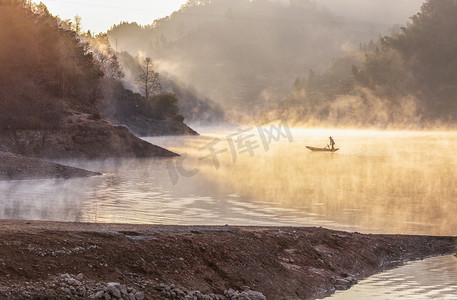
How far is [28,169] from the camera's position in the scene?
43.9m

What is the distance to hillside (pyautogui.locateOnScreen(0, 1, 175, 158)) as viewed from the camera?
192ft

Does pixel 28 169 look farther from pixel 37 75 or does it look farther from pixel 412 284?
pixel 412 284

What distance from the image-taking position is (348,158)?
8094 centimetres

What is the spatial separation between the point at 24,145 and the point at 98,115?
37.4 ft

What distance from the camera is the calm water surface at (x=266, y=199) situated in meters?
28.2

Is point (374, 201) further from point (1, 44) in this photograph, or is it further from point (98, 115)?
point (1, 44)

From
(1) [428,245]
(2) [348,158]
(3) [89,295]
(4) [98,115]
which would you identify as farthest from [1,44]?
(3) [89,295]

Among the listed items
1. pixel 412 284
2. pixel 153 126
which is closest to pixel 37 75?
pixel 412 284

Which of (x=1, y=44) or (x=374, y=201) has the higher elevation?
(x=1, y=44)

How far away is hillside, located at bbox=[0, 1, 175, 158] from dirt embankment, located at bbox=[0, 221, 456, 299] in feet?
129

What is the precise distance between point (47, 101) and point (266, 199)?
31.1m

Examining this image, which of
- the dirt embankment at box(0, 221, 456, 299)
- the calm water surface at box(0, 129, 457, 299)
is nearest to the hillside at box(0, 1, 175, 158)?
the calm water surface at box(0, 129, 457, 299)

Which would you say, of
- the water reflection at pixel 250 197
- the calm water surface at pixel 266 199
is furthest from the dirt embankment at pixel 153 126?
the water reflection at pixel 250 197

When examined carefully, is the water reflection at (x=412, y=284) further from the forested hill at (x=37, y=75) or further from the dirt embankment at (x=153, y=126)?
the dirt embankment at (x=153, y=126)
